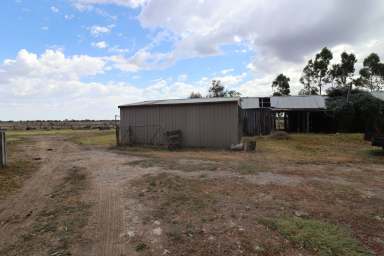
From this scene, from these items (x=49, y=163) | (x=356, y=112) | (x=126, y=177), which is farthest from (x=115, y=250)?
(x=356, y=112)

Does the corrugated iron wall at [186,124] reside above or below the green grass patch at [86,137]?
above

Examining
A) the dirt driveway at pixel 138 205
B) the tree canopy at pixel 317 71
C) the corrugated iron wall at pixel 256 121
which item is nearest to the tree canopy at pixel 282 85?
the tree canopy at pixel 317 71

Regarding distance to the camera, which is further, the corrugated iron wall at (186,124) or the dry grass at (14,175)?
the corrugated iron wall at (186,124)

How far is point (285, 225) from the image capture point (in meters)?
4.43

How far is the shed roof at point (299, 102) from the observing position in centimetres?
2654

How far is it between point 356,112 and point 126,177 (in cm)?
2215

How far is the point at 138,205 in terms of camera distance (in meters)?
5.58

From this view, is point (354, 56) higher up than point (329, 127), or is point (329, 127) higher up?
point (354, 56)

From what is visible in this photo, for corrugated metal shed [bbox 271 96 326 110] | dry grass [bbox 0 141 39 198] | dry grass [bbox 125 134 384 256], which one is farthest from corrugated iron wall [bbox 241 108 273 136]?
dry grass [bbox 0 141 39 198]

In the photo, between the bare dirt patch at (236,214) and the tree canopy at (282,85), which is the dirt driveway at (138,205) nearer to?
the bare dirt patch at (236,214)

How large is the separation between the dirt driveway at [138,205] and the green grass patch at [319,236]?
159 mm

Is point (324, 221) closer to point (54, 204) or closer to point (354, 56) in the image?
point (54, 204)

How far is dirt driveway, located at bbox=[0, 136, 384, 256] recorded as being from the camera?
155 inches

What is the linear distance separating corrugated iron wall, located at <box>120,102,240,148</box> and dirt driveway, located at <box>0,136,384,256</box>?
639 centimetres
